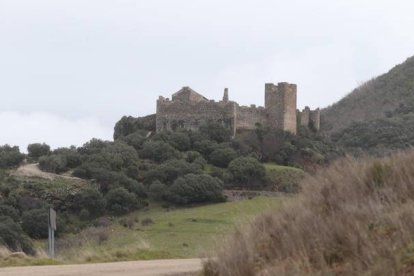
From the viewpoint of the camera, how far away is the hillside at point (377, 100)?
98438 mm

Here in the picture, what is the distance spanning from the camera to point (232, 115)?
69.6 m

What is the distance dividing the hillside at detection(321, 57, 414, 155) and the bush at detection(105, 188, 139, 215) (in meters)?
22.2

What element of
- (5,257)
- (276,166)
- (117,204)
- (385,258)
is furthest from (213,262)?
(276,166)

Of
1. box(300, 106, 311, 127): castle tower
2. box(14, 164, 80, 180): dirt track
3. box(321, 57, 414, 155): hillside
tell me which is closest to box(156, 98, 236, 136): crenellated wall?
box(300, 106, 311, 127): castle tower

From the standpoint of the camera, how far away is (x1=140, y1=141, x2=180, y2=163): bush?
64250mm

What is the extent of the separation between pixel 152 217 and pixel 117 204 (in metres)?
4.65

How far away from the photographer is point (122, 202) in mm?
55656

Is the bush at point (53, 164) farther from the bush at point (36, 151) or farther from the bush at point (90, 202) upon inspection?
the bush at point (90, 202)

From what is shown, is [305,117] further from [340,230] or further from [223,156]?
[340,230]

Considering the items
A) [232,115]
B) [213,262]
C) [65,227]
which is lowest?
[65,227]

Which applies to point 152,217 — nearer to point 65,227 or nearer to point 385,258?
point 65,227

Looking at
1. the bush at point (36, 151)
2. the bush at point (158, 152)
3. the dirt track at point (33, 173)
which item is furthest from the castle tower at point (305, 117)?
the dirt track at point (33, 173)

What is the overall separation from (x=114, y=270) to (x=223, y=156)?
5307 cm

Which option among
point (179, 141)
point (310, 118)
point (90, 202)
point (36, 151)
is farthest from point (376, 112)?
point (90, 202)
